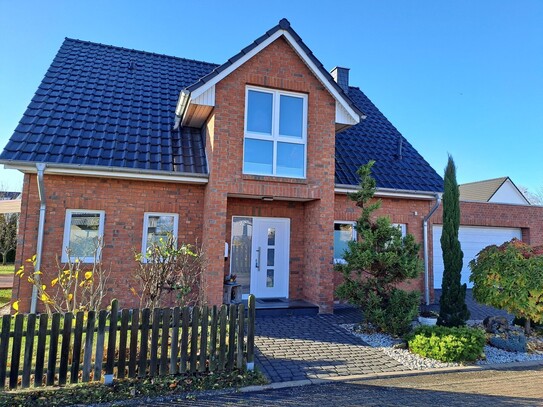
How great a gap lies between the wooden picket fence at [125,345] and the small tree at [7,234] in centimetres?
2268

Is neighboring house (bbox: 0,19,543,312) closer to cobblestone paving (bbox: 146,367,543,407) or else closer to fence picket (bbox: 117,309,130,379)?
fence picket (bbox: 117,309,130,379)

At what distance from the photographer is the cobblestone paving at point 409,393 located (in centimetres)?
445

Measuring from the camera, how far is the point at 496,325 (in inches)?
308

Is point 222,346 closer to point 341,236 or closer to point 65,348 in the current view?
point 65,348

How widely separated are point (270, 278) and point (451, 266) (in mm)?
4811

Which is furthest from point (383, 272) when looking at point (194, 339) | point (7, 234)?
point (7, 234)

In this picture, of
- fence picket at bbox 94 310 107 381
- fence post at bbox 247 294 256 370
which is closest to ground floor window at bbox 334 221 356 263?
fence post at bbox 247 294 256 370

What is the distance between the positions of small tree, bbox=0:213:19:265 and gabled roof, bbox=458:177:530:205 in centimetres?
3179

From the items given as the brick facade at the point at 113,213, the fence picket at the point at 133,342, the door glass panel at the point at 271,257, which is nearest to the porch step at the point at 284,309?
the door glass panel at the point at 271,257

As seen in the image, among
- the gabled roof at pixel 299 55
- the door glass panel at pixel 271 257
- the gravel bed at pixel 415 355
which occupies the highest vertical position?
the gabled roof at pixel 299 55

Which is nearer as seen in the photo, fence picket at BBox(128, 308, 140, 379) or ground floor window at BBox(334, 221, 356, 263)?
fence picket at BBox(128, 308, 140, 379)

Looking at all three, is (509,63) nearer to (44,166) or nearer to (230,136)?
(230,136)

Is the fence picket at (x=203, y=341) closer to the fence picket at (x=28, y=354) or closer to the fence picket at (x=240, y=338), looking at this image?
the fence picket at (x=240, y=338)

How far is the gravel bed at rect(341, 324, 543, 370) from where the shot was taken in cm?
594
